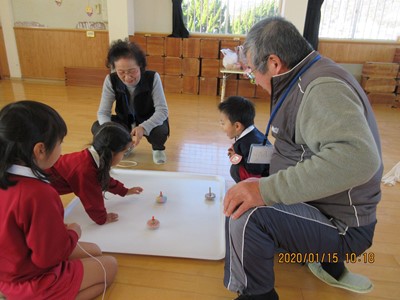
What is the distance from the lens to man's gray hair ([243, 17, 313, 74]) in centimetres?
88

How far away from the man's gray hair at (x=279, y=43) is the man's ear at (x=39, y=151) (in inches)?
26.1

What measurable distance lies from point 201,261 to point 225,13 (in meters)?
4.61

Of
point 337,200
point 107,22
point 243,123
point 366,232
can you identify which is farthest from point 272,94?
point 107,22

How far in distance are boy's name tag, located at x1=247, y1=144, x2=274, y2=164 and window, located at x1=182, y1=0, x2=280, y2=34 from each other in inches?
164

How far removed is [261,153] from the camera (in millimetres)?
1307

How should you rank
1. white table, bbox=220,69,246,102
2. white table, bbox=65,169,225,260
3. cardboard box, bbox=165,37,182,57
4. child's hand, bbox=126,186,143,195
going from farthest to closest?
cardboard box, bbox=165,37,182,57 < white table, bbox=220,69,246,102 < child's hand, bbox=126,186,143,195 < white table, bbox=65,169,225,260

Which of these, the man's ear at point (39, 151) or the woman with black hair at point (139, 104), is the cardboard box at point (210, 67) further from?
the man's ear at point (39, 151)

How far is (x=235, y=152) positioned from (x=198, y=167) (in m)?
0.55

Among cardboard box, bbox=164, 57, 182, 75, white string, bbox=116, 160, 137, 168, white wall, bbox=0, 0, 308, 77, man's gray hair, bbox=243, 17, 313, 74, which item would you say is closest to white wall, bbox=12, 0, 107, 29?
white wall, bbox=0, 0, 308, 77

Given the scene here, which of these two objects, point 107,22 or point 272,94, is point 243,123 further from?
point 107,22

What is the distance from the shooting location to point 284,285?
1134 millimetres

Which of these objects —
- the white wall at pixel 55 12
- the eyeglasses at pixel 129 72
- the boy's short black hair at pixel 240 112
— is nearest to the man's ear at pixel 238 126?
the boy's short black hair at pixel 240 112

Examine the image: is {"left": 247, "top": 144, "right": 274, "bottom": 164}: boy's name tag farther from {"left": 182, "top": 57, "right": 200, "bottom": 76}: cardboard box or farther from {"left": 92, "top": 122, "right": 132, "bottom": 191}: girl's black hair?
{"left": 182, "top": 57, "right": 200, "bottom": 76}: cardboard box

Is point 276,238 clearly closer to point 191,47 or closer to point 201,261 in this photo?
point 201,261
